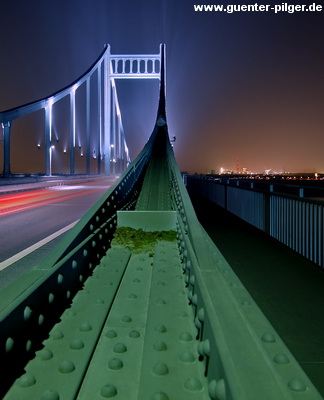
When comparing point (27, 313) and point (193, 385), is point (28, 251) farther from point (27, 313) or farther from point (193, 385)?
point (193, 385)

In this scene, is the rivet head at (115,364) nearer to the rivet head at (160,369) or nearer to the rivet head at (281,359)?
the rivet head at (160,369)

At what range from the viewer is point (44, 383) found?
6.86 ft

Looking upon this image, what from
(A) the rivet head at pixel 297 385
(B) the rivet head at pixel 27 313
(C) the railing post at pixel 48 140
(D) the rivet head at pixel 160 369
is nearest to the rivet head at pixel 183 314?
(D) the rivet head at pixel 160 369

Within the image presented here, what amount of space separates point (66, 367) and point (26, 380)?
0.23 metres

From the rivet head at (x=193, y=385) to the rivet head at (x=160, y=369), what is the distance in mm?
185

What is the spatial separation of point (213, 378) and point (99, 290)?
6.58ft

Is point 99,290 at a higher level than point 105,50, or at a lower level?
lower

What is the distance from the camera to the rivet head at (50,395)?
1.91m

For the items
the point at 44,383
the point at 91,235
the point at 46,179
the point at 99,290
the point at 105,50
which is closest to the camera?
the point at 44,383

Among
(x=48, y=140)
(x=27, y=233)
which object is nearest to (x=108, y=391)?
(x=27, y=233)

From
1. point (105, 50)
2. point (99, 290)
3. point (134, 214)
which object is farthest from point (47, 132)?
point (99, 290)

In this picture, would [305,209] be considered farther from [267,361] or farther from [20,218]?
[20,218]

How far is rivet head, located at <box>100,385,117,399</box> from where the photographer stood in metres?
2.02

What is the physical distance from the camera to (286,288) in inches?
176
